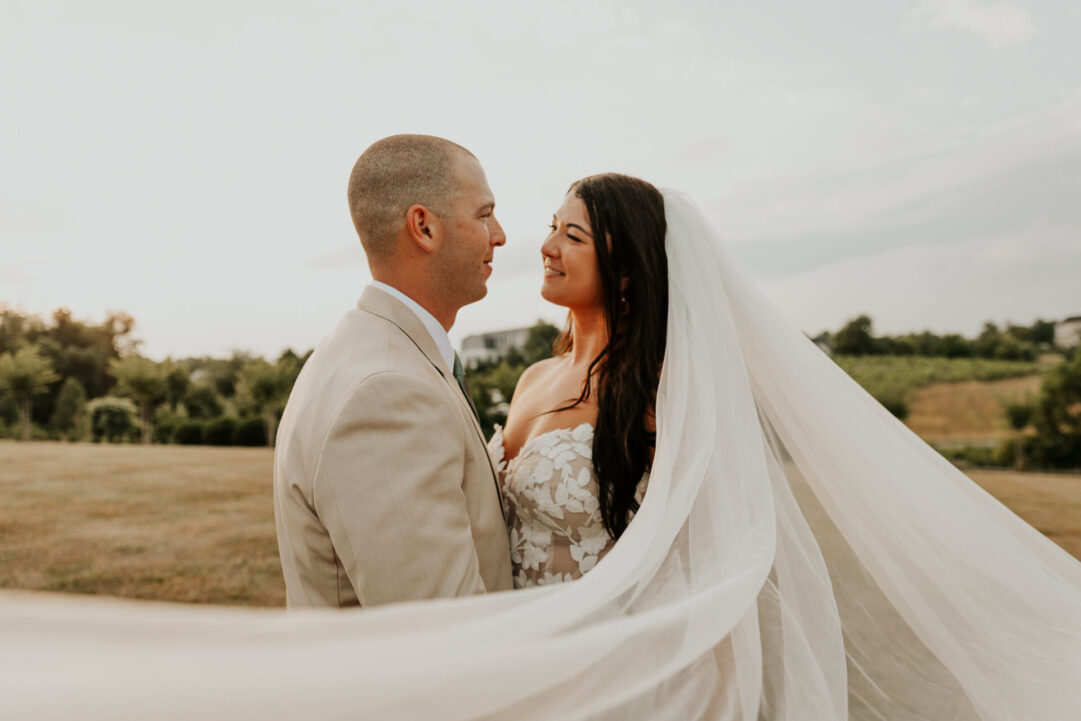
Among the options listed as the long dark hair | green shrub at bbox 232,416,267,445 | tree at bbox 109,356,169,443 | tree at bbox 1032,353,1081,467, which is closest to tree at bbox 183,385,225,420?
tree at bbox 109,356,169,443

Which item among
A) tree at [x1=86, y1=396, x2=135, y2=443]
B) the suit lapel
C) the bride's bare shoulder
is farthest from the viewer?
tree at [x1=86, y1=396, x2=135, y2=443]

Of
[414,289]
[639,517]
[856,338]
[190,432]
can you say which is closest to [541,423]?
[414,289]

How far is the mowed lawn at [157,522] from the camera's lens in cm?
1043

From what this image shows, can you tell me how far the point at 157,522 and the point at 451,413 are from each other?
15.1 m

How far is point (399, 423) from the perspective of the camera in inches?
86.4

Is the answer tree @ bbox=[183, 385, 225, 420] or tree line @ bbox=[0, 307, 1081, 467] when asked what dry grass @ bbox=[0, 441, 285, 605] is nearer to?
tree line @ bbox=[0, 307, 1081, 467]

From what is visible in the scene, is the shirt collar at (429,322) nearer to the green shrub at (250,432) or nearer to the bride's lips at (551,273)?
the bride's lips at (551,273)

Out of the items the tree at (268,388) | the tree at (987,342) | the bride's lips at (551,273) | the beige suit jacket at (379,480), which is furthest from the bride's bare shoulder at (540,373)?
the tree at (987,342)

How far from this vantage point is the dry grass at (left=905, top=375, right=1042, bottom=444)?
974 inches

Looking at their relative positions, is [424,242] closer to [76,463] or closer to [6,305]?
[76,463]

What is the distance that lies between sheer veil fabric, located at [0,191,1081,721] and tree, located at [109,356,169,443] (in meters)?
35.4

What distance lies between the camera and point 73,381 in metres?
37.7

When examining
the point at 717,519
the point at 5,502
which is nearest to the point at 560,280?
the point at 717,519

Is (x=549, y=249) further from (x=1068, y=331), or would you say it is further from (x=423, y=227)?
(x=1068, y=331)
